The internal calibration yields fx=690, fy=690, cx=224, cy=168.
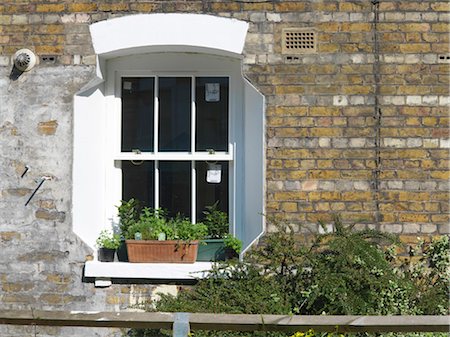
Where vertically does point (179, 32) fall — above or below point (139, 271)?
above

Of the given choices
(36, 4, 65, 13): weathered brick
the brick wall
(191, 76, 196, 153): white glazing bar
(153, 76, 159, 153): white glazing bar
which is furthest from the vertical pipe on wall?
(36, 4, 65, 13): weathered brick

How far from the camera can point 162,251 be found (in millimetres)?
5648

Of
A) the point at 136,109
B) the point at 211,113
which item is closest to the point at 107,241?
the point at 136,109

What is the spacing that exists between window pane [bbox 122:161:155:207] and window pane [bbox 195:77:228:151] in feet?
1.56

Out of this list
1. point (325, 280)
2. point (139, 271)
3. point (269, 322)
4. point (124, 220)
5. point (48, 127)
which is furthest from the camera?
point (124, 220)

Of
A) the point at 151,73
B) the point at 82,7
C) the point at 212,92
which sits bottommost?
the point at 212,92

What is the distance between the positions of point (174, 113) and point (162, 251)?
3.98 feet

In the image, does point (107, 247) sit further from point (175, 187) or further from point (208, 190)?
point (208, 190)

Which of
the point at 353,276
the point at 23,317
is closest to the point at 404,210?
the point at 353,276

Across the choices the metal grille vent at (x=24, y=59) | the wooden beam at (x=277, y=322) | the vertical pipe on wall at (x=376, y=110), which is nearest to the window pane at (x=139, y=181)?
the metal grille vent at (x=24, y=59)

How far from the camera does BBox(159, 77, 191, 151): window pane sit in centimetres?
597

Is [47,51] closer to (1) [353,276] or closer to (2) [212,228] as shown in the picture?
(2) [212,228]

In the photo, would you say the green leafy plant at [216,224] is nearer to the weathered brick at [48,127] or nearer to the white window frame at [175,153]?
the white window frame at [175,153]

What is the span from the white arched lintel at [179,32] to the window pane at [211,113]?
0.40 metres
